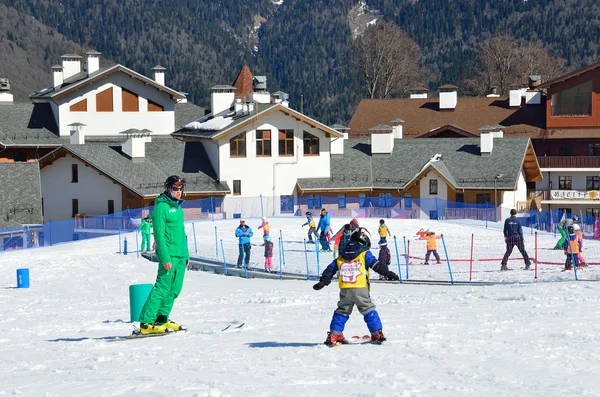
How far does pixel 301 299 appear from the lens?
2072 cm

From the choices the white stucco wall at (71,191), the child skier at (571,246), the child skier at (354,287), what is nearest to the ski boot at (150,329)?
the child skier at (354,287)

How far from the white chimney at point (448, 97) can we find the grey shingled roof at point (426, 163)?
13785mm

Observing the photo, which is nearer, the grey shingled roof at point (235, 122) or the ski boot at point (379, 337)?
the ski boot at point (379, 337)

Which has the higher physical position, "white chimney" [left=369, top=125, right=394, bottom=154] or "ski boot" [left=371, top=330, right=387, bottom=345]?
"white chimney" [left=369, top=125, right=394, bottom=154]

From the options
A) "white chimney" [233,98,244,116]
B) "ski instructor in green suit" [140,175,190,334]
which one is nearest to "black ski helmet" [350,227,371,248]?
"ski instructor in green suit" [140,175,190,334]

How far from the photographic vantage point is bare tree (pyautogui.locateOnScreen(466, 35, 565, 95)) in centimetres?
11050

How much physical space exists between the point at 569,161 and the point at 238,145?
19.6 metres

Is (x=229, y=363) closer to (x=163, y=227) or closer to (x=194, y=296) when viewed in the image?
(x=163, y=227)

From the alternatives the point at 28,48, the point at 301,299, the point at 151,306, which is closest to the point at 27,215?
the point at 301,299

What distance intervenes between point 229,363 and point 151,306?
2669mm

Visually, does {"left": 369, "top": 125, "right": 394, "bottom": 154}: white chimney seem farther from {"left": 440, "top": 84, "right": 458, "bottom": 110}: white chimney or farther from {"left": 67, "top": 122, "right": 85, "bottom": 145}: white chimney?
{"left": 67, "top": 122, "right": 85, "bottom": 145}: white chimney

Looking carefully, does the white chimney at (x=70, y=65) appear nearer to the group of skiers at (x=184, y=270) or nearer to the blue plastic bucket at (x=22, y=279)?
the blue plastic bucket at (x=22, y=279)

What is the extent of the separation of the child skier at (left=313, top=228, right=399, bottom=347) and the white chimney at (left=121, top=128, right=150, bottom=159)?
45898 millimetres

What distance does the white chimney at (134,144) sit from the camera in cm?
5903
